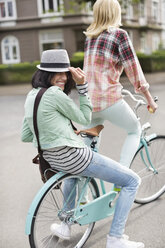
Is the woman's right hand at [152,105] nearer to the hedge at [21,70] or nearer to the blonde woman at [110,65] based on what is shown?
the blonde woman at [110,65]

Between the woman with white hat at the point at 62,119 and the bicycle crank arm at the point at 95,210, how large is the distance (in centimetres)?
28

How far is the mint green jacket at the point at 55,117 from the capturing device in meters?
2.61

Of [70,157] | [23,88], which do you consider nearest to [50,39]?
[23,88]

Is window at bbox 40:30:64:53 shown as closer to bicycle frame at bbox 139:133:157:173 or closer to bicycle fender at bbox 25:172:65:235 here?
bicycle frame at bbox 139:133:157:173

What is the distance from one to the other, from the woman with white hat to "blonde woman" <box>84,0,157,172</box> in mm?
577

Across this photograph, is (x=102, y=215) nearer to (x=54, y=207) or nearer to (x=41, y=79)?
(x=54, y=207)

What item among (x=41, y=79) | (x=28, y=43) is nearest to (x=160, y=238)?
(x=41, y=79)

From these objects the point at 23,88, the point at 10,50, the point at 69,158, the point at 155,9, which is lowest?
the point at 23,88

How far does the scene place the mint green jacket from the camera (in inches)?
103

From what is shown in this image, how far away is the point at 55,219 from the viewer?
302cm

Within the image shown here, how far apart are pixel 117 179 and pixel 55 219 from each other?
0.59m

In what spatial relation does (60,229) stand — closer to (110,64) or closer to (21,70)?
(110,64)

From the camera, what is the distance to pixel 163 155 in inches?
160

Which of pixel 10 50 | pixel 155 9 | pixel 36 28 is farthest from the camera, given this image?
pixel 155 9
